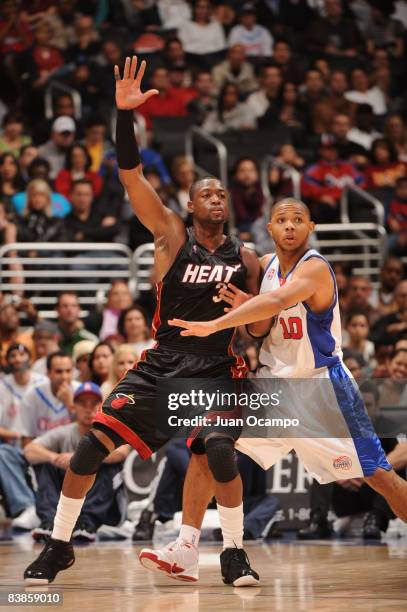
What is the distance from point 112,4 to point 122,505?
10272 millimetres

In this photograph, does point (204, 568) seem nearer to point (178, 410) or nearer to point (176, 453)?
point (178, 410)

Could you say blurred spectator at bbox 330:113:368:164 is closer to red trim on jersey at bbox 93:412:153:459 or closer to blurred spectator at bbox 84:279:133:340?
blurred spectator at bbox 84:279:133:340

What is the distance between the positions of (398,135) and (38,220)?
5.64 metres

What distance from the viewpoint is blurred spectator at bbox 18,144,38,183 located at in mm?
14164

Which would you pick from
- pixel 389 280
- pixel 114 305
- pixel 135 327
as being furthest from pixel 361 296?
pixel 135 327

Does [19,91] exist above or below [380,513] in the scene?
above

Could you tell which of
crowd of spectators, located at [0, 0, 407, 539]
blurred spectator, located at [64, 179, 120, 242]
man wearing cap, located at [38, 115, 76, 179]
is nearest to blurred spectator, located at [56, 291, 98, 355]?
crowd of spectators, located at [0, 0, 407, 539]

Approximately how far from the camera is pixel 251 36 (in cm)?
1786

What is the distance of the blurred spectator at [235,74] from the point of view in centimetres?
1692

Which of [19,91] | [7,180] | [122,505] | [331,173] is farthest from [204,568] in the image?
[19,91]

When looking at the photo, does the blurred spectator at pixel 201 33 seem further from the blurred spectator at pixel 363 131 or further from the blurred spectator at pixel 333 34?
the blurred spectator at pixel 363 131

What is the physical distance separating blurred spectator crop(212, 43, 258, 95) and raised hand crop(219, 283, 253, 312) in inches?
428

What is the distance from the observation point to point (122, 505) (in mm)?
9453

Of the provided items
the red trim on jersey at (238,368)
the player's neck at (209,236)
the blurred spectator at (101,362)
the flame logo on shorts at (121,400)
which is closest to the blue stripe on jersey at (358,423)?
the red trim on jersey at (238,368)
